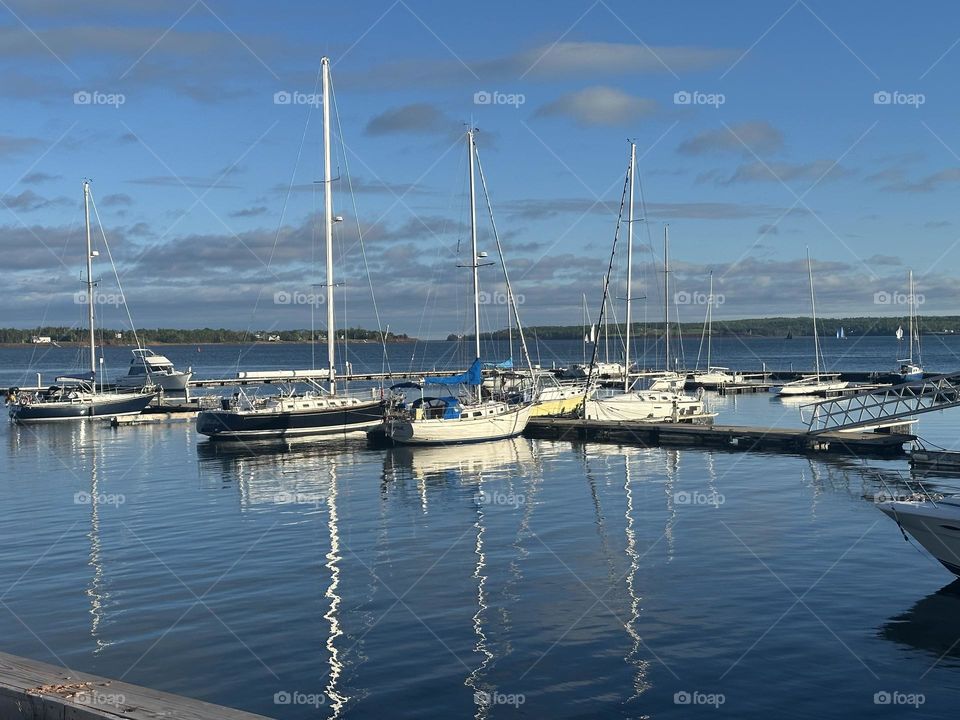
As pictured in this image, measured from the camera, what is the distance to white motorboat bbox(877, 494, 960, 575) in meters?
22.5

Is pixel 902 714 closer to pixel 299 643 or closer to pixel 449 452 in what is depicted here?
pixel 299 643

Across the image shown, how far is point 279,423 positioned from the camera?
2334 inches

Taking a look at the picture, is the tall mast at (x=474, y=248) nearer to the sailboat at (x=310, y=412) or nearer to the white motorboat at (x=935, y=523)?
the sailboat at (x=310, y=412)

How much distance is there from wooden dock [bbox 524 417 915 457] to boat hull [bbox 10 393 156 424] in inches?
1316

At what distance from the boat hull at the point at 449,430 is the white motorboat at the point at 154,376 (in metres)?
50.9

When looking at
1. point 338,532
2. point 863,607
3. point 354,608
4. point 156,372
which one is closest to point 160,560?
point 338,532

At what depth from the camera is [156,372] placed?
105875 millimetres

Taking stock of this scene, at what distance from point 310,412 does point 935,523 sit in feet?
139

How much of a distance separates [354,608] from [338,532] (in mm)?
9257

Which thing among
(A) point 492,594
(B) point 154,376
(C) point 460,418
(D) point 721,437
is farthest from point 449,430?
(B) point 154,376

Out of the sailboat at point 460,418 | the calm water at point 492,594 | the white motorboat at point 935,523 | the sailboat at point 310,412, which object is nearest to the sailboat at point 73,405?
the sailboat at point 310,412

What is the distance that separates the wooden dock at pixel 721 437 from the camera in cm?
4769

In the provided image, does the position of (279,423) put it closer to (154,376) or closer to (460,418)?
(460,418)

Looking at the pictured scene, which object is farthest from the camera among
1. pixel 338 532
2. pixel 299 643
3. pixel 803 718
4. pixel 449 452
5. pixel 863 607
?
pixel 449 452
